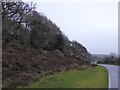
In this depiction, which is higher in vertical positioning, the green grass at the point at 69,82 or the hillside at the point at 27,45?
the hillside at the point at 27,45

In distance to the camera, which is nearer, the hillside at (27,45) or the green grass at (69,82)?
the green grass at (69,82)

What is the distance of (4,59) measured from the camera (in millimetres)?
32375

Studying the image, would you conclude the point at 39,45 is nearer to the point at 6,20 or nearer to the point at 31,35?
the point at 31,35

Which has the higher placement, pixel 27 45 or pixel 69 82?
pixel 27 45

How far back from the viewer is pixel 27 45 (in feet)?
181

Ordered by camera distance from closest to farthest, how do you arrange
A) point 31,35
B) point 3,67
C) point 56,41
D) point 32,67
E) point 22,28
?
1. point 3,67
2. point 32,67
3. point 22,28
4. point 31,35
5. point 56,41

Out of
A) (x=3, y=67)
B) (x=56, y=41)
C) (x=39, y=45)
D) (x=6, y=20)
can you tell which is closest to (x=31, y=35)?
(x=39, y=45)

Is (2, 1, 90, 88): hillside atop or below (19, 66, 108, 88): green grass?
atop

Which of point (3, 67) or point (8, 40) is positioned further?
point (8, 40)

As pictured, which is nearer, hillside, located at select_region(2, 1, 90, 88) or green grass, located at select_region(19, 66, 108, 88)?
green grass, located at select_region(19, 66, 108, 88)

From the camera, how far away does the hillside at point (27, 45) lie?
33.1 meters

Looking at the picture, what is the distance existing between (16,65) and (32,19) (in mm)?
29476

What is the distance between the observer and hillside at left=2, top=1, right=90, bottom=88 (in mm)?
33053

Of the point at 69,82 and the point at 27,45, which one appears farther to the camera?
the point at 27,45
